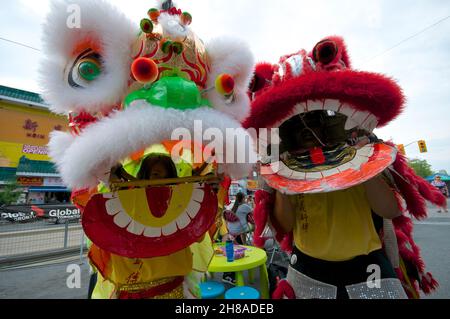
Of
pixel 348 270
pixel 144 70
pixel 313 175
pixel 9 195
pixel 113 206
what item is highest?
pixel 144 70

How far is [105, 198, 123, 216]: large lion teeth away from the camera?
37.1 inches

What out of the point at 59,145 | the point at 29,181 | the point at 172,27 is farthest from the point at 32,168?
the point at 172,27

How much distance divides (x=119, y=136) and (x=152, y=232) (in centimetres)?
38

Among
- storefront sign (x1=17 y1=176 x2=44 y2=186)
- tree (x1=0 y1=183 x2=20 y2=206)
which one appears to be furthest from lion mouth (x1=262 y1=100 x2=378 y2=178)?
storefront sign (x1=17 y1=176 x2=44 y2=186)

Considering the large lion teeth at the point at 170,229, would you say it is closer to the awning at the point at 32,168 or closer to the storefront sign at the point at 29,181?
the awning at the point at 32,168

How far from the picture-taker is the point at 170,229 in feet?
3.18

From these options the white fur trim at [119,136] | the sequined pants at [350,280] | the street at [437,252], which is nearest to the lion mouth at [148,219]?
the white fur trim at [119,136]

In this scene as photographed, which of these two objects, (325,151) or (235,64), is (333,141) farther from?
(235,64)

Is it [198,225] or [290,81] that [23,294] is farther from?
[290,81]

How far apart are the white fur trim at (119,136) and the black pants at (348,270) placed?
741 mm

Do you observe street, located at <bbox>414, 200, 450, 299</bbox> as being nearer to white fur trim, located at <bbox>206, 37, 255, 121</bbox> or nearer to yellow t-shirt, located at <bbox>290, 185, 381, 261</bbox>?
yellow t-shirt, located at <bbox>290, 185, 381, 261</bbox>

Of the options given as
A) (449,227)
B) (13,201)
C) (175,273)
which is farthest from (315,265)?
(13,201)

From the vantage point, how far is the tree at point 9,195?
46.5 ft

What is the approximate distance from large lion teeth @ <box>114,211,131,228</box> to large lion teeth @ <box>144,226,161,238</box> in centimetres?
8
